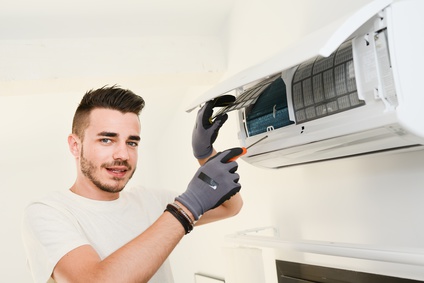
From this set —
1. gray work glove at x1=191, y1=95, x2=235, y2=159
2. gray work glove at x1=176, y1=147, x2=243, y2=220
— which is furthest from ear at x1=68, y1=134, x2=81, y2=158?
gray work glove at x1=176, y1=147, x2=243, y2=220

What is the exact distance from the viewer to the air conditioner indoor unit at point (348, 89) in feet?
3.00

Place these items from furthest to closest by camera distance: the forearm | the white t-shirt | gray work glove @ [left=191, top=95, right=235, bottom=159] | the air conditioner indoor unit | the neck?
the forearm, the neck, gray work glove @ [left=191, top=95, right=235, bottom=159], the white t-shirt, the air conditioner indoor unit

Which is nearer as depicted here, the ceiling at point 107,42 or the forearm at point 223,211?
the forearm at point 223,211

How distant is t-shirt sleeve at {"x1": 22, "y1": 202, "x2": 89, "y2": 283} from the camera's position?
126cm

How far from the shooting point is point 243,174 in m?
2.27

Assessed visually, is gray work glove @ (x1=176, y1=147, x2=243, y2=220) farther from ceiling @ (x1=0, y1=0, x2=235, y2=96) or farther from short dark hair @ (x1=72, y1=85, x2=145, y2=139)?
ceiling @ (x1=0, y1=0, x2=235, y2=96)

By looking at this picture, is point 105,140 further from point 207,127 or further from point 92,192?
point 207,127

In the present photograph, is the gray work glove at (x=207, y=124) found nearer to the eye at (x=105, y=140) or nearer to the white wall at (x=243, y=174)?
the eye at (x=105, y=140)

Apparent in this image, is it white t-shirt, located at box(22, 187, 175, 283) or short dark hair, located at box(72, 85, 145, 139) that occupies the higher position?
short dark hair, located at box(72, 85, 145, 139)

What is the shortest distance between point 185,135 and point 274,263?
1298mm

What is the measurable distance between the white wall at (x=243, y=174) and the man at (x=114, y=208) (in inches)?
12.2

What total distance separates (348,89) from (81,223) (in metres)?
0.90

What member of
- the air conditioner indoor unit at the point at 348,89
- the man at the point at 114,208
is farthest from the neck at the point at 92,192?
the air conditioner indoor unit at the point at 348,89

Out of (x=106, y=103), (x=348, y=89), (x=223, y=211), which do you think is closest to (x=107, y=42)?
(x=106, y=103)
